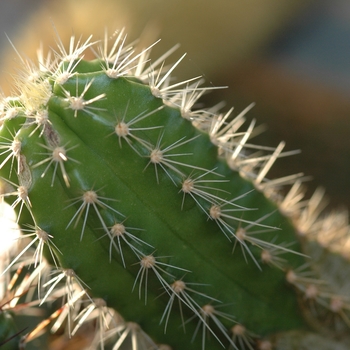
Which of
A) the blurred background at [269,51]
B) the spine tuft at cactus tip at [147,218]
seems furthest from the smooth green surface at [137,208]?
the blurred background at [269,51]

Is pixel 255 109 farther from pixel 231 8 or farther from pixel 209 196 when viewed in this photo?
pixel 209 196

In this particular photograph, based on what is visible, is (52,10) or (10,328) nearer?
(10,328)

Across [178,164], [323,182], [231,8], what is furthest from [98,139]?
[231,8]

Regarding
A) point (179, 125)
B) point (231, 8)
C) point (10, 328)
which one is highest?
point (231, 8)

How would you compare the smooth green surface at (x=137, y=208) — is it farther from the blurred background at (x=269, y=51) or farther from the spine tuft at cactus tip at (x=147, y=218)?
the blurred background at (x=269, y=51)

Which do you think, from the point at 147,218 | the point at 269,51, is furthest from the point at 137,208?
the point at 269,51

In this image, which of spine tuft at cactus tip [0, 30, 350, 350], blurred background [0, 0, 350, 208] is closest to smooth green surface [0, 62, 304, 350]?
spine tuft at cactus tip [0, 30, 350, 350]

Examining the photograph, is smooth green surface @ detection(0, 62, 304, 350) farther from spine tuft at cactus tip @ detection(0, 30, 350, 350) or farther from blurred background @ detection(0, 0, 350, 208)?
blurred background @ detection(0, 0, 350, 208)

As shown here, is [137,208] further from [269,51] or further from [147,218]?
[269,51]
